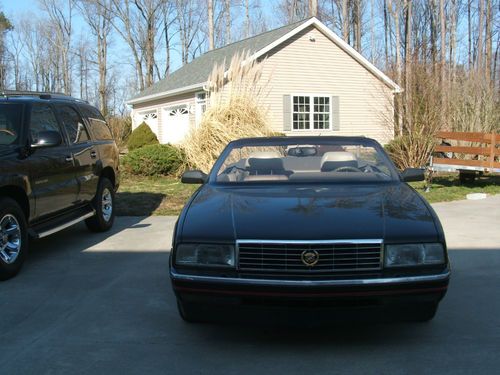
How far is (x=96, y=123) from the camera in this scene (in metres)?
7.95

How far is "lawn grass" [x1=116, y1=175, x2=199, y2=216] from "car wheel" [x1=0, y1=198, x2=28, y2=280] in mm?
3925

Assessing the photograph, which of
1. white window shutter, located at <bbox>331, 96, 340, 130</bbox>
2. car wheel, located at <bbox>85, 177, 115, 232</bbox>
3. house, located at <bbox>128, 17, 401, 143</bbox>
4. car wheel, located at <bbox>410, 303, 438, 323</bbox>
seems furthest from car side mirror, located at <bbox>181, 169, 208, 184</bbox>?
white window shutter, located at <bbox>331, 96, 340, 130</bbox>

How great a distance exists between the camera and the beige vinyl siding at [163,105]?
2058 cm

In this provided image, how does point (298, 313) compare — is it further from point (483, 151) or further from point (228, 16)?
point (228, 16)

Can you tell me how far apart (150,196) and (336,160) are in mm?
6937

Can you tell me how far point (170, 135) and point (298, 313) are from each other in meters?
20.3

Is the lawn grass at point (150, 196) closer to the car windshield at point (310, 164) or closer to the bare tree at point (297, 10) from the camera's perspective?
the car windshield at point (310, 164)

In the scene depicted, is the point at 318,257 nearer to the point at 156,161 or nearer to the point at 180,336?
the point at 180,336

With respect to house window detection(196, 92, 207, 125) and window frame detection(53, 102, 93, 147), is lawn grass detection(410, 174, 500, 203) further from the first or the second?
house window detection(196, 92, 207, 125)

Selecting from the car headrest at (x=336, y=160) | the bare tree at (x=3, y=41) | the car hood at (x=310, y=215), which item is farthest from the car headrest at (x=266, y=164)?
the bare tree at (x=3, y=41)

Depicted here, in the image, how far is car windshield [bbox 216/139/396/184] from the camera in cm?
476

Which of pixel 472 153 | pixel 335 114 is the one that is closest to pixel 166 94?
pixel 335 114

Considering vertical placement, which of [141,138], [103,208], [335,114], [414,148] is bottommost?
[103,208]

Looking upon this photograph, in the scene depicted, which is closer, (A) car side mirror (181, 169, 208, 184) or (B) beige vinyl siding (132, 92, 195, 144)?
(A) car side mirror (181, 169, 208, 184)
